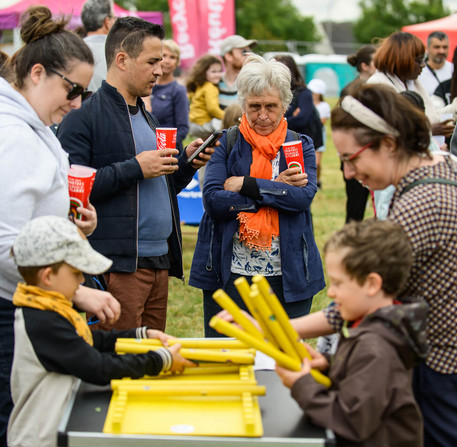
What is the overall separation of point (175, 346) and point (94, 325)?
120 centimetres

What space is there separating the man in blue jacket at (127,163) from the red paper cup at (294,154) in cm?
58

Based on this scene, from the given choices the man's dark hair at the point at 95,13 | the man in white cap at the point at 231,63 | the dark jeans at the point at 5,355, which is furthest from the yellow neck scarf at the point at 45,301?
the man in white cap at the point at 231,63

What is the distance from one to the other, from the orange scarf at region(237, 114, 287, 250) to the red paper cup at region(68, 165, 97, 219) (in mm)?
998

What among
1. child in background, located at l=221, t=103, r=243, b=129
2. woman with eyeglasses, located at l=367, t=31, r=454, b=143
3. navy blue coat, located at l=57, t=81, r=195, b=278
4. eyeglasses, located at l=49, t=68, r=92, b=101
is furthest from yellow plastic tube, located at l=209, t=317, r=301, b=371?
woman with eyeglasses, located at l=367, t=31, r=454, b=143

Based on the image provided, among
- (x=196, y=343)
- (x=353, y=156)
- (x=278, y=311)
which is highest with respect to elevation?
(x=353, y=156)

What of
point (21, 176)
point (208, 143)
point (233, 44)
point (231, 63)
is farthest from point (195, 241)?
point (21, 176)

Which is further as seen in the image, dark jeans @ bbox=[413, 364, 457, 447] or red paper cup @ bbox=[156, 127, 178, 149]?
red paper cup @ bbox=[156, 127, 178, 149]

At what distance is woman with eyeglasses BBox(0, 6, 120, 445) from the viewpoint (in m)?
2.40

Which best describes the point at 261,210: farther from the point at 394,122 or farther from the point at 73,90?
the point at 394,122

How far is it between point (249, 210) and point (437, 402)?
1.53m

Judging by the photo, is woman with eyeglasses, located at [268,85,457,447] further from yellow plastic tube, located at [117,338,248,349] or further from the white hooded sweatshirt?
the white hooded sweatshirt

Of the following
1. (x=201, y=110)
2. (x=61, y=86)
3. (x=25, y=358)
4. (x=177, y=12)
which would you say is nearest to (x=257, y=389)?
(x=25, y=358)

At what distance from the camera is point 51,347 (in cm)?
220

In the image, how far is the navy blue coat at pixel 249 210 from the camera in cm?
346
